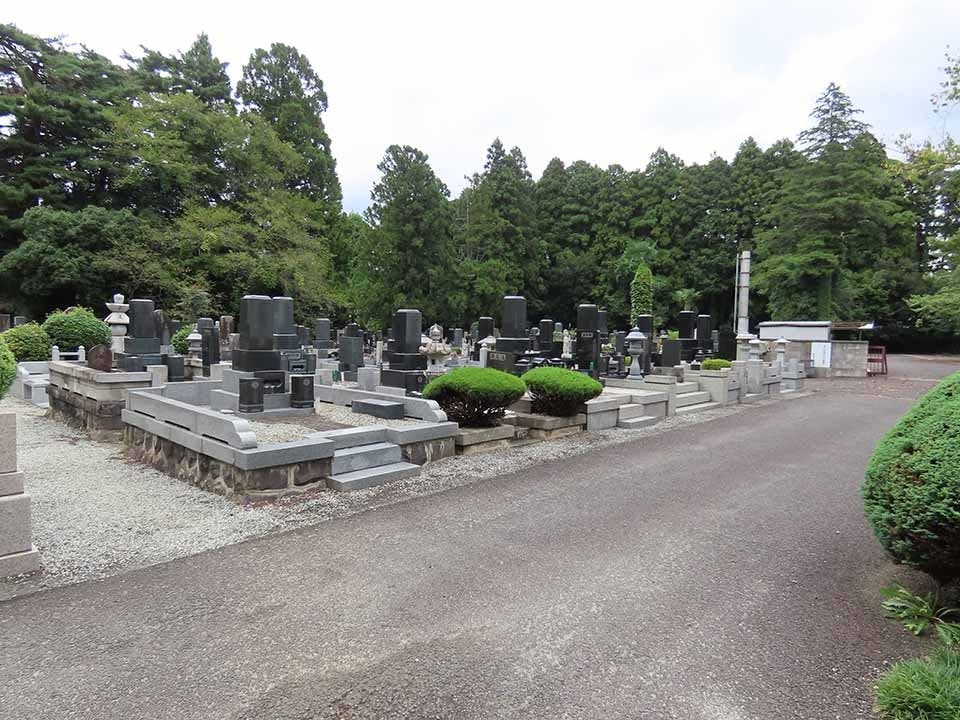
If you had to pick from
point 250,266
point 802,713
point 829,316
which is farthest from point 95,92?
point 829,316

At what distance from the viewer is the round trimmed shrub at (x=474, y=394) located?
7688 mm

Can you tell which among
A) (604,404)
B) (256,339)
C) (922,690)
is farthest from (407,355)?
(922,690)

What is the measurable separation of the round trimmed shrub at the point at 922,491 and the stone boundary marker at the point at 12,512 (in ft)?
18.1

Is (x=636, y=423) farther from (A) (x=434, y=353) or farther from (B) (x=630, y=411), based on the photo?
(A) (x=434, y=353)

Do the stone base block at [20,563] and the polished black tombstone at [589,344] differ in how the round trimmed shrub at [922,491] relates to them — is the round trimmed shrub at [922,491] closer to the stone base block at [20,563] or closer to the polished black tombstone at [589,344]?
the stone base block at [20,563]

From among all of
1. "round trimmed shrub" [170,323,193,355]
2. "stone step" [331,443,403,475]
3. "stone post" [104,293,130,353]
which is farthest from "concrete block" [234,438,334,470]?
"round trimmed shrub" [170,323,193,355]

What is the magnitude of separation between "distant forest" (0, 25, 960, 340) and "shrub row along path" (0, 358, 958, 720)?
746 inches

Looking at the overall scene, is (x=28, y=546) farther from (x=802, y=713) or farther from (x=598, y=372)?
(x=598, y=372)

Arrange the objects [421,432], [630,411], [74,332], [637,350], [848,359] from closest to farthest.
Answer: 1. [421,432]
2. [630,411]
3. [637,350]
4. [74,332]
5. [848,359]

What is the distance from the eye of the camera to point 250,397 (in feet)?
27.7

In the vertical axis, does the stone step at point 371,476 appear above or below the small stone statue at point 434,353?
below

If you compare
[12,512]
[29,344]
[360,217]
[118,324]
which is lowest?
[12,512]

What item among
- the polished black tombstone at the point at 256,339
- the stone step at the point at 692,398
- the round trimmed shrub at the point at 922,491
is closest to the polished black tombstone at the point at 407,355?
the polished black tombstone at the point at 256,339

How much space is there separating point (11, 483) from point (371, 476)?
10.3 feet
